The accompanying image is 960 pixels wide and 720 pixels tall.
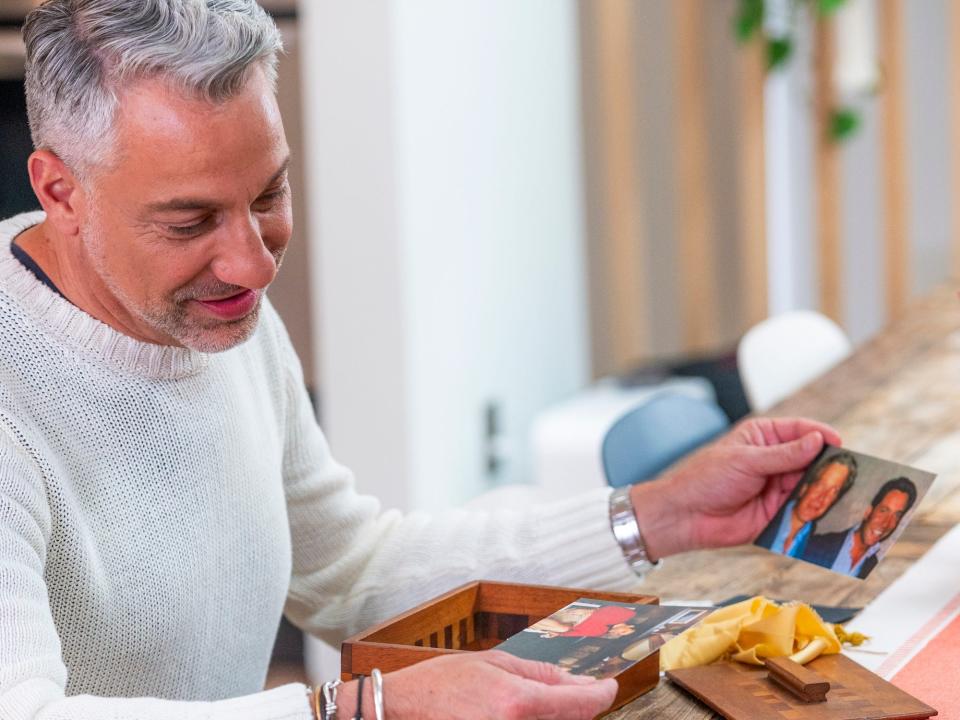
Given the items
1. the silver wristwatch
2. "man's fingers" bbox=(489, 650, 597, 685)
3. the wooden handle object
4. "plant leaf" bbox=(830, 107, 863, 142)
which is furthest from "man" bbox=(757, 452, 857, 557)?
"plant leaf" bbox=(830, 107, 863, 142)

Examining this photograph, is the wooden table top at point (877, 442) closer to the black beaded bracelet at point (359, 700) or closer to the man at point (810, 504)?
the man at point (810, 504)

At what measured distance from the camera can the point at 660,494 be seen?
1798mm

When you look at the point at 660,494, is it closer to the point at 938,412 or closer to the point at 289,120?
the point at 938,412

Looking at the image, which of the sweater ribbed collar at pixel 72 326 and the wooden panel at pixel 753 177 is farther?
the wooden panel at pixel 753 177

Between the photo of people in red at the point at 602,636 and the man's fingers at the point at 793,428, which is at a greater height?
the man's fingers at the point at 793,428

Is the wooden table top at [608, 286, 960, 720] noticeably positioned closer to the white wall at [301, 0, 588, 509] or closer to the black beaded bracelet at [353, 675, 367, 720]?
the black beaded bracelet at [353, 675, 367, 720]

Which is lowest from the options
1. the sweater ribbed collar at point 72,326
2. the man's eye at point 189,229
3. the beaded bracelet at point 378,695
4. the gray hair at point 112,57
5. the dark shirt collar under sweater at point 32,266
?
the beaded bracelet at point 378,695

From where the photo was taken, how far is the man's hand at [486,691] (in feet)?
3.82

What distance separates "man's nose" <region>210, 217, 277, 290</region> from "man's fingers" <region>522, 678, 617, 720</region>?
1.71 feet

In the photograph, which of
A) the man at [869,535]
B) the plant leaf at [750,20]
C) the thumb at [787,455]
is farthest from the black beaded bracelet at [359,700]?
the plant leaf at [750,20]

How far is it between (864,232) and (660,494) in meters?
4.21

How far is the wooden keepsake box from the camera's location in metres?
1.33

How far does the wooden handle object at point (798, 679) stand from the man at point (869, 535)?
0.19 metres

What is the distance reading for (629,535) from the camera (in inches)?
71.3
